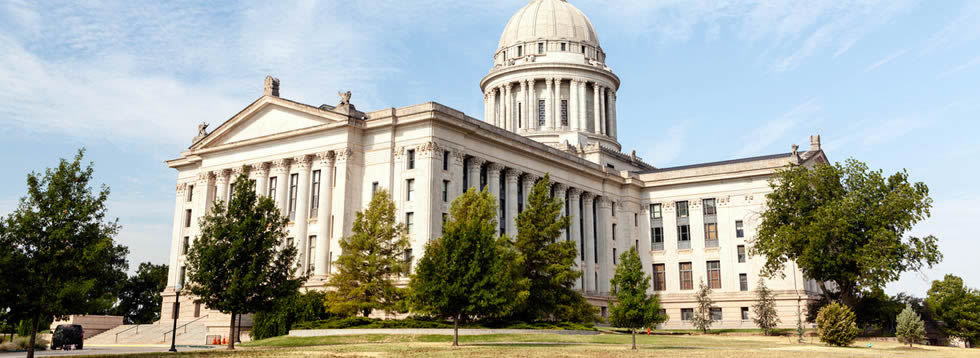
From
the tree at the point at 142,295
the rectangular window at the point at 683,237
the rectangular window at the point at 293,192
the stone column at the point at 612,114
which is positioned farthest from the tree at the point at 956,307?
the tree at the point at 142,295

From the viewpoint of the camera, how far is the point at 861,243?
58594 mm

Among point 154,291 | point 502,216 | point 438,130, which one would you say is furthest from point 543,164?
point 154,291

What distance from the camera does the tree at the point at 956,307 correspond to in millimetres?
69812

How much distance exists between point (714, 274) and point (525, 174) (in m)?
22.8

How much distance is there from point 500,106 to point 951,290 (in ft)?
165

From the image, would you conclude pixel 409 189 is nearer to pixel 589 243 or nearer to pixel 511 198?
pixel 511 198

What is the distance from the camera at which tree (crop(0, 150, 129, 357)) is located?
29109 millimetres

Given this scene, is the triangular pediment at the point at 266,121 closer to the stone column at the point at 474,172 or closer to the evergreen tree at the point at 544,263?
the stone column at the point at 474,172

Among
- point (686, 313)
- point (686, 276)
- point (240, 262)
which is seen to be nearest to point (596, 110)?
point (686, 276)

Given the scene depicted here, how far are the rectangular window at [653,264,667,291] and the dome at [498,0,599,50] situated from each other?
103ft

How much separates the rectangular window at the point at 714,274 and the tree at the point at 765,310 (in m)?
5.79

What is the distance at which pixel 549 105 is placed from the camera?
3659 inches

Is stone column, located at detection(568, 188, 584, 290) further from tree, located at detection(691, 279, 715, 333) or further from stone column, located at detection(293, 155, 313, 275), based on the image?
stone column, located at detection(293, 155, 313, 275)

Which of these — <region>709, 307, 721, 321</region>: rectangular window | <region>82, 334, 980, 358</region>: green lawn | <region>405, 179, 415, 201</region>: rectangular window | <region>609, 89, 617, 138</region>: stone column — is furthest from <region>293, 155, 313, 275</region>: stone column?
<region>609, 89, 617, 138</region>: stone column
